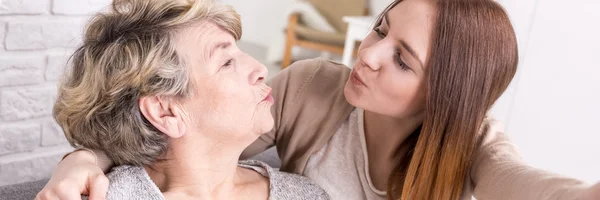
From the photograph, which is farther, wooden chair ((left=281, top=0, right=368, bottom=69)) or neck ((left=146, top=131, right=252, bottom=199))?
wooden chair ((left=281, top=0, right=368, bottom=69))

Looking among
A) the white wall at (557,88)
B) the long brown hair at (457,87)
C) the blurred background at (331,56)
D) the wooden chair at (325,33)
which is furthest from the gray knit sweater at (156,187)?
the wooden chair at (325,33)

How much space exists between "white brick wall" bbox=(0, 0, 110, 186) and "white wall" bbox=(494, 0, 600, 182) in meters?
2.07

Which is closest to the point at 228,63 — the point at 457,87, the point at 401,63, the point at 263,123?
the point at 263,123

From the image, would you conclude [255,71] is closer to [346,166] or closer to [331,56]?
[346,166]

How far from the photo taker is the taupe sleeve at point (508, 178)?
4.08ft

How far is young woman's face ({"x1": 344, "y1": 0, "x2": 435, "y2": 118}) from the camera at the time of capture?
153 centimetres

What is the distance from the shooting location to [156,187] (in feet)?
4.60

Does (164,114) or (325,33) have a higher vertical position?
(164,114)

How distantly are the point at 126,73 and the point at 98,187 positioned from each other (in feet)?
0.69

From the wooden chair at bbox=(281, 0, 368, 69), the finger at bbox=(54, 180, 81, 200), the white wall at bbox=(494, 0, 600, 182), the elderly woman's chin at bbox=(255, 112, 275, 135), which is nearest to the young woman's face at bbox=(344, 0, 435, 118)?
the elderly woman's chin at bbox=(255, 112, 275, 135)

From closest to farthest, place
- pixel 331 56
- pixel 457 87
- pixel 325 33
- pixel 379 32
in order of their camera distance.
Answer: pixel 457 87 → pixel 379 32 → pixel 325 33 → pixel 331 56

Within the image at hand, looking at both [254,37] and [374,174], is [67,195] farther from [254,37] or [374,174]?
[254,37]

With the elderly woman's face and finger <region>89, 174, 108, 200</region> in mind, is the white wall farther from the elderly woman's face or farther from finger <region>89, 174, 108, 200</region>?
finger <region>89, 174, 108, 200</region>

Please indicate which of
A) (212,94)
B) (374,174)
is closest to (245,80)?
(212,94)
